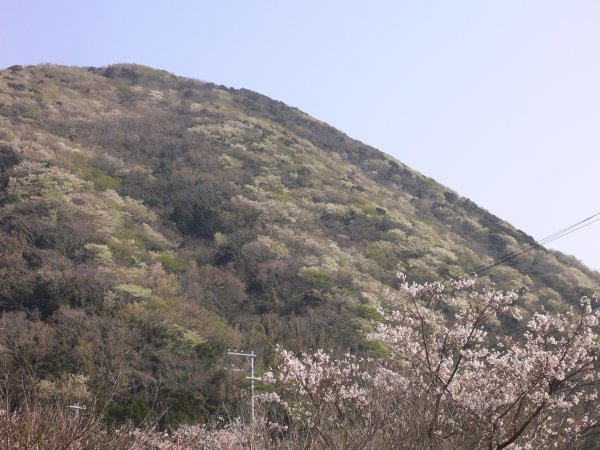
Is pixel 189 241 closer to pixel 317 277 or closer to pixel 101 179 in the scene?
pixel 101 179

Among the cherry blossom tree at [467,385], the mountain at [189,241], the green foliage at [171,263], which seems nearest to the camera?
the cherry blossom tree at [467,385]

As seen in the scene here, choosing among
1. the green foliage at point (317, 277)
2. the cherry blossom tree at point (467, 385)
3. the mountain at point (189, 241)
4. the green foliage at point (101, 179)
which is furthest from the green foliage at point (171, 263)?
the cherry blossom tree at point (467, 385)

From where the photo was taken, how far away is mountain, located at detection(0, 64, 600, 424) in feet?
94.7

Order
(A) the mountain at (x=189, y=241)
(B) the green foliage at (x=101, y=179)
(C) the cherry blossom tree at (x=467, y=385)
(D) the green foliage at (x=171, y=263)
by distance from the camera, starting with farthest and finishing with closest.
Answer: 1. (B) the green foliage at (x=101, y=179)
2. (D) the green foliage at (x=171, y=263)
3. (A) the mountain at (x=189, y=241)
4. (C) the cherry blossom tree at (x=467, y=385)

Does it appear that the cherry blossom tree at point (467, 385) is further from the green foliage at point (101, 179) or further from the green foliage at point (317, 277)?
the green foliage at point (101, 179)

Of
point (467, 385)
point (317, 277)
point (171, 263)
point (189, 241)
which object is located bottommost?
point (171, 263)

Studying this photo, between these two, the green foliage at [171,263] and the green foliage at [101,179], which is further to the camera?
the green foliage at [101,179]

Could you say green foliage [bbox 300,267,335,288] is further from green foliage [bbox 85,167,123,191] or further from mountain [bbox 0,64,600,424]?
green foliage [bbox 85,167,123,191]

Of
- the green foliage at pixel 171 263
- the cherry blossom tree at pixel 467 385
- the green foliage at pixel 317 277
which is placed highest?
the cherry blossom tree at pixel 467 385

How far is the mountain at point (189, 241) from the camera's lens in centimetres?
2886

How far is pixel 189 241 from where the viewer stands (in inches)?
1785

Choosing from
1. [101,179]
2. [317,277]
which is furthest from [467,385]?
[101,179]

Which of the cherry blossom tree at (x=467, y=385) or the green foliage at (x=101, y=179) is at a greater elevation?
the cherry blossom tree at (x=467, y=385)

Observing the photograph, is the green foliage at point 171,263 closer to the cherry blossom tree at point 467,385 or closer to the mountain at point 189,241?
the mountain at point 189,241
